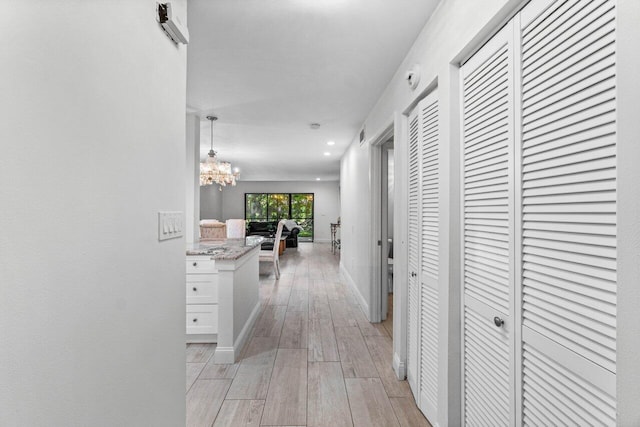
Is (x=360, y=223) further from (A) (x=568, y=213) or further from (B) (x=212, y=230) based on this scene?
(A) (x=568, y=213)

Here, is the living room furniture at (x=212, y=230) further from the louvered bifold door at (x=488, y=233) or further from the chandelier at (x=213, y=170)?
the louvered bifold door at (x=488, y=233)

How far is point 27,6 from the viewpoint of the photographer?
2.34ft

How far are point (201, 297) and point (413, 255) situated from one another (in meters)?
1.90

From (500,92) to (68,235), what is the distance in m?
1.48

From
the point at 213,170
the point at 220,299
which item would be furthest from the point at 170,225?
the point at 213,170

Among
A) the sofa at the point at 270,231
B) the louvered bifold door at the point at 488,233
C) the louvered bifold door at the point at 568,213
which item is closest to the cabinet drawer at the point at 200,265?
the louvered bifold door at the point at 488,233

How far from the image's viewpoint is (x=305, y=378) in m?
2.41

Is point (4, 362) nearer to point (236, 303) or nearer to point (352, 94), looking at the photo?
point (236, 303)

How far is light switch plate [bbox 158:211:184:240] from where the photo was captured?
133cm

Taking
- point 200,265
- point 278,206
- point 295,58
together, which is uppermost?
point 295,58

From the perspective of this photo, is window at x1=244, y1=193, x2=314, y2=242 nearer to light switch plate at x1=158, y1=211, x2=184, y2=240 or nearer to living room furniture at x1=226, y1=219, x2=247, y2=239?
living room furniture at x1=226, y1=219, x2=247, y2=239

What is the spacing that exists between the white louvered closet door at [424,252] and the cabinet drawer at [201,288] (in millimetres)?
1717

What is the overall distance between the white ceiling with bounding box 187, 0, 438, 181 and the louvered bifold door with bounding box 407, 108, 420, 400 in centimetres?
59

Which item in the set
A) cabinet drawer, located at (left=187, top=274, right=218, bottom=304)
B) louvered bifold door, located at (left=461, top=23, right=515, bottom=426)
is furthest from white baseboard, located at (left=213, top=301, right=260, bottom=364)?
louvered bifold door, located at (left=461, top=23, right=515, bottom=426)
